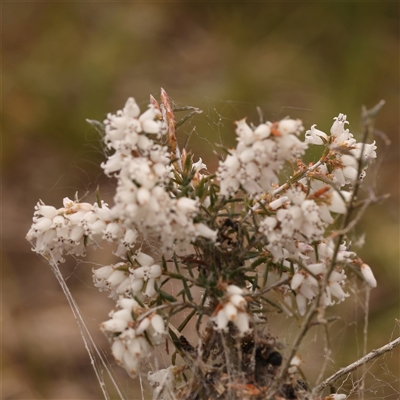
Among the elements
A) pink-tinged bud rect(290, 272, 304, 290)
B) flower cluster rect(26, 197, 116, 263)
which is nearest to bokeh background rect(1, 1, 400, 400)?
flower cluster rect(26, 197, 116, 263)

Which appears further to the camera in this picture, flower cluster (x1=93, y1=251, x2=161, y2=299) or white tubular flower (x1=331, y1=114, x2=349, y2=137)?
white tubular flower (x1=331, y1=114, x2=349, y2=137)

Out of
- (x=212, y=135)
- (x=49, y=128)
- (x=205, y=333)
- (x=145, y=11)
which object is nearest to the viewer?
(x=205, y=333)

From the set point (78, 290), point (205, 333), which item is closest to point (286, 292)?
point (205, 333)

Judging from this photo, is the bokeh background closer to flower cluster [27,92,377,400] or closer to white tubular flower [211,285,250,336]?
flower cluster [27,92,377,400]

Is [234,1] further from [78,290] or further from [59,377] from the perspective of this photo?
[59,377]

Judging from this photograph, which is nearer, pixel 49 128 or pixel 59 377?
pixel 59 377

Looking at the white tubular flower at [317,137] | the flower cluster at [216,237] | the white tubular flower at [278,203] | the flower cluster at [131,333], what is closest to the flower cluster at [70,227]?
the flower cluster at [216,237]

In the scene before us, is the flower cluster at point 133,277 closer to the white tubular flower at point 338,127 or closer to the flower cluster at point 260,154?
the flower cluster at point 260,154

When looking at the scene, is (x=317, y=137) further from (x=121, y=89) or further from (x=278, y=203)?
(x=121, y=89)

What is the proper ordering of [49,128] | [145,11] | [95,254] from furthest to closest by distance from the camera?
[145,11] < [49,128] < [95,254]
